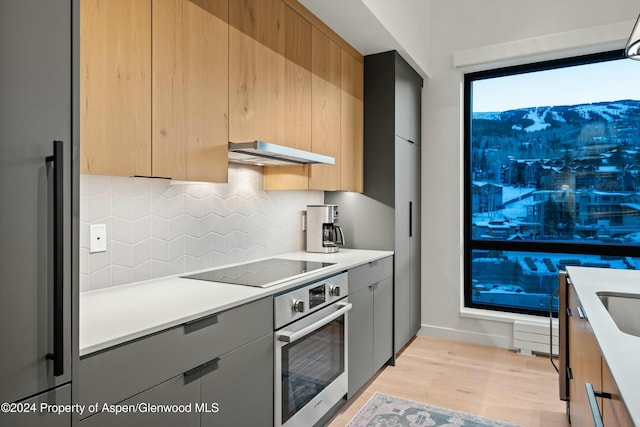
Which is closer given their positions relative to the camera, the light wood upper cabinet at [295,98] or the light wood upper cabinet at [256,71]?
the light wood upper cabinet at [256,71]

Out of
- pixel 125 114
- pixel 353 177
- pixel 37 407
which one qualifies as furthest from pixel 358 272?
pixel 37 407

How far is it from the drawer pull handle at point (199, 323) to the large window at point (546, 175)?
295cm

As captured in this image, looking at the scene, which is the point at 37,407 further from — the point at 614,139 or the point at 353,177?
the point at 614,139

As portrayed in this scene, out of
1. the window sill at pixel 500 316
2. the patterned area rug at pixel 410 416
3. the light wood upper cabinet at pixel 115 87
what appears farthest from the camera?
the window sill at pixel 500 316

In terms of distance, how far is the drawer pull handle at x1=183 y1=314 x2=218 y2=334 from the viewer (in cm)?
137

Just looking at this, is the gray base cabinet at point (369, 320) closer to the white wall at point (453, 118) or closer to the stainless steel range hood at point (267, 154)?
the stainless steel range hood at point (267, 154)

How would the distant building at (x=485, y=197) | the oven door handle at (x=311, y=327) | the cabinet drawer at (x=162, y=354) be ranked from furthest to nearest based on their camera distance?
the distant building at (x=485, y=197) < the oven door handle at (x=311, y=327) < the cabinet drawer at (x=162, y=354)

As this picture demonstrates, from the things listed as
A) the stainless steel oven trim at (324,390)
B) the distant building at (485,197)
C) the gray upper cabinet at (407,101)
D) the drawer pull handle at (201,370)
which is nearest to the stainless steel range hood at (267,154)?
the stainless steel oven trim at (324,390)

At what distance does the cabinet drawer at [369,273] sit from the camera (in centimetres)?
258

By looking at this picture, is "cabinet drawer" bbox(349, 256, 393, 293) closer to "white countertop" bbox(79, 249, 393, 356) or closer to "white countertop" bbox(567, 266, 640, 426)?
"white countertop" bbox(79, 249, 393, 356)

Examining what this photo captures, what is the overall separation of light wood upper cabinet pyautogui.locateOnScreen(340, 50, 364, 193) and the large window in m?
1.17

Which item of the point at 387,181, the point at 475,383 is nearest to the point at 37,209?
the point at 387,181

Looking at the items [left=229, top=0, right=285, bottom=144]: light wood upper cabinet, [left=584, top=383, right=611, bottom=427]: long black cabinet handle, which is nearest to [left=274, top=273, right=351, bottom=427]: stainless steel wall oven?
[left=229, top=0, right=285, bottom=144]: light wood upper cabinet

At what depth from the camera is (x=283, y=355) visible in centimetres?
189
